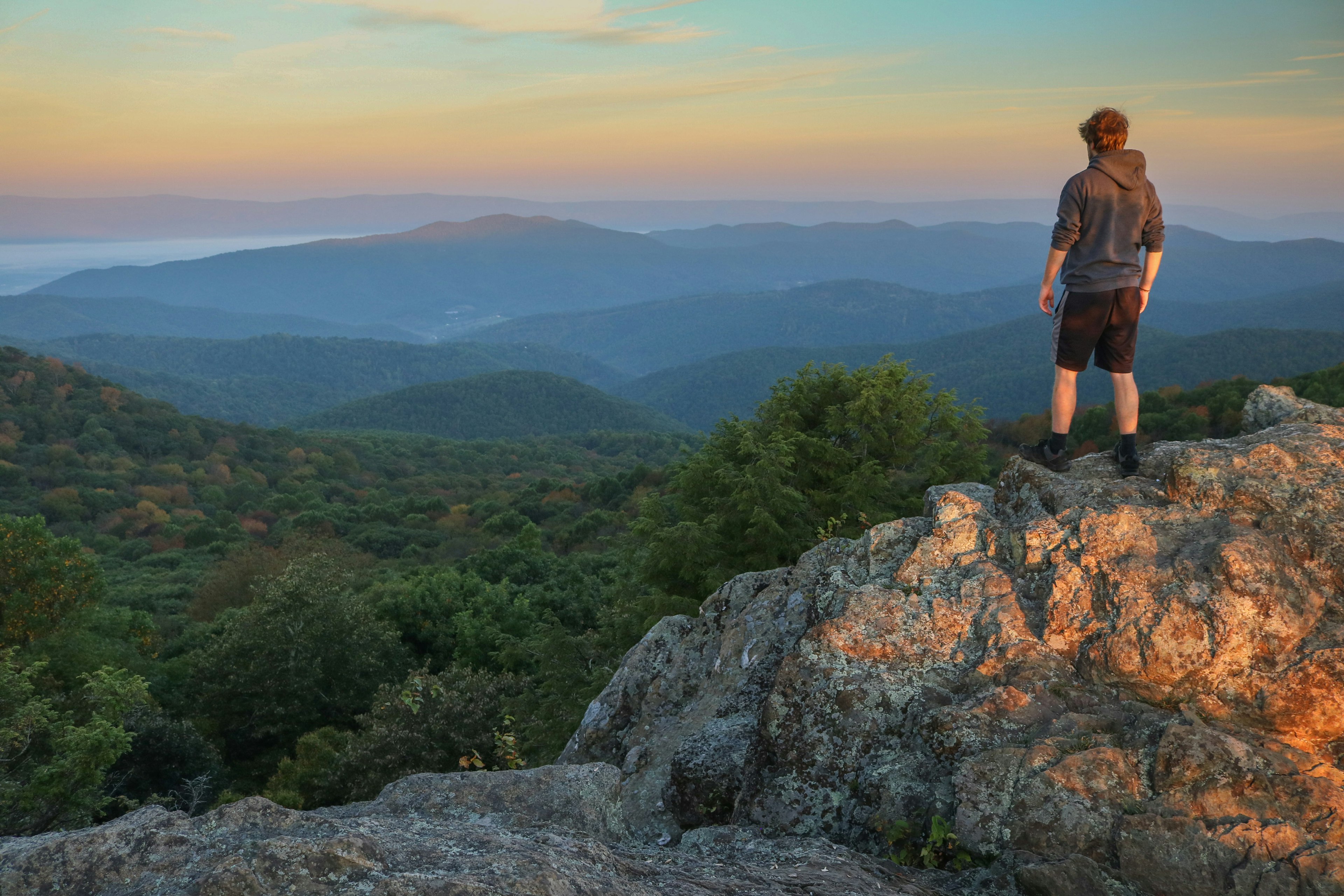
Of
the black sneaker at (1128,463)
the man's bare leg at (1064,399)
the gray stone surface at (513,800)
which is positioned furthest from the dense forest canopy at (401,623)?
the black sneaker at (1128,463)

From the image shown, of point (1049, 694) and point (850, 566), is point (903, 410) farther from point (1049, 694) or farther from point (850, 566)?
point (1049, 694)

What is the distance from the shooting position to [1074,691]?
5.24 meters

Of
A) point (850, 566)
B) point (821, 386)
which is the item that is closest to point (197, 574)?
point (821, 386)

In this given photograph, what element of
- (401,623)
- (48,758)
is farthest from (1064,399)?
(401,623)

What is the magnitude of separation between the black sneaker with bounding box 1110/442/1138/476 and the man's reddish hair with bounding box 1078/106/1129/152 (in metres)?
2.64

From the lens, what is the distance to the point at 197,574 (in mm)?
54812

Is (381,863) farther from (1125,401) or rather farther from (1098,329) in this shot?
(1125,401)

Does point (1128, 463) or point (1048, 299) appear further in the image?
point (1048, 299)

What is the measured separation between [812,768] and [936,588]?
177 centimetres

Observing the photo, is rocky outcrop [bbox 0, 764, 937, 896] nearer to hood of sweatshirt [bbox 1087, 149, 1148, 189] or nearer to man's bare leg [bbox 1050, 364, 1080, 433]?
man's bare leg [bbox 1050, 364, 1080, 433]

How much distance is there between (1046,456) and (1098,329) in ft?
4.20

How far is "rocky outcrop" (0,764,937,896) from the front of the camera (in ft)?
11.0

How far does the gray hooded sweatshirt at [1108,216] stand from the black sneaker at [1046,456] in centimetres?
161

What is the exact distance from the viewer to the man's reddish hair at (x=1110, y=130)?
6.99 metres
